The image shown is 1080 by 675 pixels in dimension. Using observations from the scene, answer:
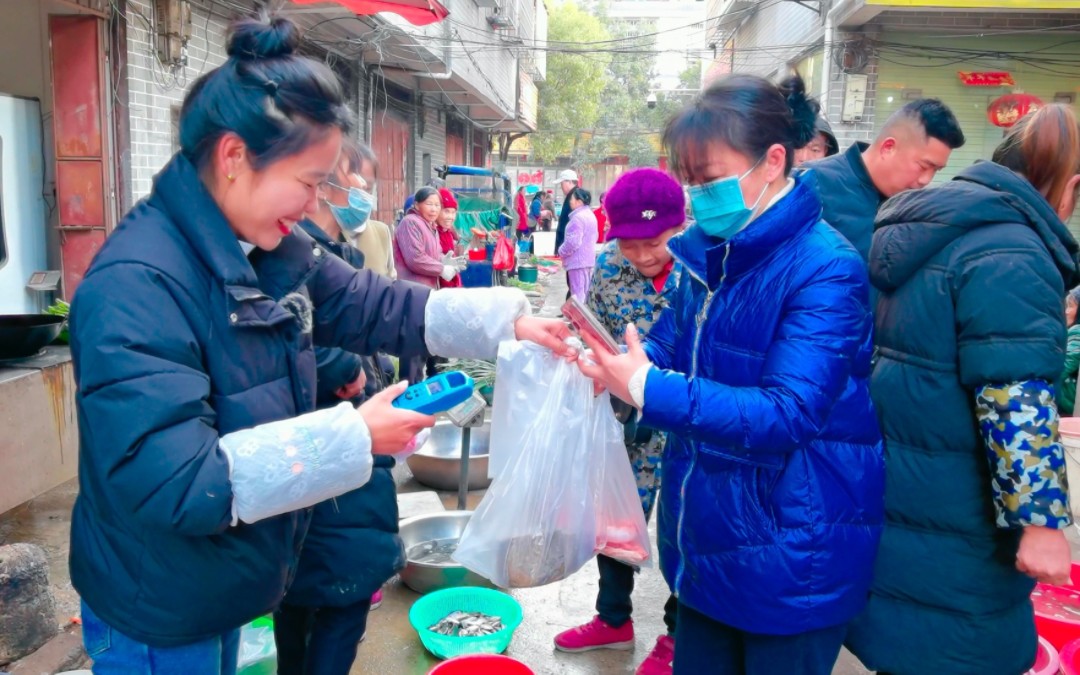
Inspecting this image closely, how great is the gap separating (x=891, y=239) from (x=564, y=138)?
1515 inches

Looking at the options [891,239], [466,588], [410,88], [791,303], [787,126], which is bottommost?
[466,588]

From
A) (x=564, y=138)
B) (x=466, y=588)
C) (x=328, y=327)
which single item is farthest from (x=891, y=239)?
(x=564, y=138)

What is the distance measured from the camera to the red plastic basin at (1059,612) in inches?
106

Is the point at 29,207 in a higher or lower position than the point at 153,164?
lower

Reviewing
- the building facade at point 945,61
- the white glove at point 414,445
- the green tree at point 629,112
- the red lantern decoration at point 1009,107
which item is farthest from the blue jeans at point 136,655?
the green tree at point 629,112

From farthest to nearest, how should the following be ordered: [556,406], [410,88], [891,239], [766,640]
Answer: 1. [410,88]
2. [556,406]
3. [891,239]
4. [766,640]

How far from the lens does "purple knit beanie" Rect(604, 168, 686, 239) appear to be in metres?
2.86

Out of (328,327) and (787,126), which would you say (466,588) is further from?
(787,126)

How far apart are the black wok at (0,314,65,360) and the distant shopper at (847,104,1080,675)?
12.4ft

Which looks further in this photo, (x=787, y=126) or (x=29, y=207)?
(x=29, y=207)

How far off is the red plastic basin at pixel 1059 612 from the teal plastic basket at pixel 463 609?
179 centimetres

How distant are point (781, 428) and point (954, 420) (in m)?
0.55

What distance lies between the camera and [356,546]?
2.07 meters

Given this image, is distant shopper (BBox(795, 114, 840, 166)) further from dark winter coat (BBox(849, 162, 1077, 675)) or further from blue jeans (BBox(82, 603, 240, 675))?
blue jeans (BBox(82, 603, 240, 675))
